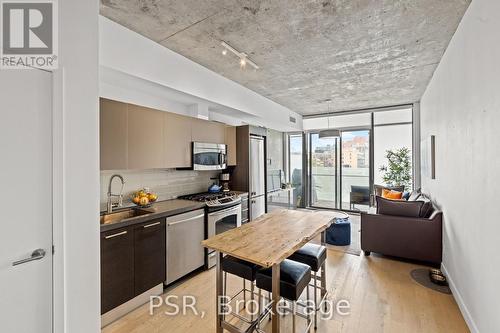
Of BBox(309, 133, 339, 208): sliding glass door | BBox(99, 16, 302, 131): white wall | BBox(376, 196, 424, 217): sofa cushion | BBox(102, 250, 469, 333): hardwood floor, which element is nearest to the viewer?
BBox(102, 250, 469, 333): hardwood floor

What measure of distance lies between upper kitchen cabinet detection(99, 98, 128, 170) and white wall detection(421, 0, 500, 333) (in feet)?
10.4

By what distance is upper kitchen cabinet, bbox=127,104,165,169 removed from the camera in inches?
97.7

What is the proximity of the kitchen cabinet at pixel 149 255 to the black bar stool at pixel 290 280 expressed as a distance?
4.12 ft

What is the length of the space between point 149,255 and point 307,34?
2.95 metres

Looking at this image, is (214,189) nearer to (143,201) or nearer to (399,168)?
(143,201)

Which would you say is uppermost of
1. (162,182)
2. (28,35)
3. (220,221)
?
(28,35)

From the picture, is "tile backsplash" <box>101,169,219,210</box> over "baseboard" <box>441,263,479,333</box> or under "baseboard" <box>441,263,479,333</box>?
over

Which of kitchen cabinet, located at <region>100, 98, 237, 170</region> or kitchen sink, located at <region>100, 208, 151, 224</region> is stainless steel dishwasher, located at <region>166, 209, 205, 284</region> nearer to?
kitchen sink, located at <region>100, 208, 151, 224</region>

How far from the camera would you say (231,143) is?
406 cm

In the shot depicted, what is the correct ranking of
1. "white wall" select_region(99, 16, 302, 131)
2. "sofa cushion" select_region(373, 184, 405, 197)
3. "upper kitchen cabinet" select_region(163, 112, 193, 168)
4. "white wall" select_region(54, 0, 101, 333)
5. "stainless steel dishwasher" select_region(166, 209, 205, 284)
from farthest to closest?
"sofa cushion" select_region(373, 184, 405, 197) < "upper kitchen cabinet" select_region(163, 112, 193, 168) < "stainless steel dishwasher" select_region(166, 209, 205, 284) < "white wall" select_region(99, 16, 302, 131) < "white wall" select_region(54, 0, 101, 333)

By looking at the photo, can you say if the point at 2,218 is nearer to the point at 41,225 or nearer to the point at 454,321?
the point at 41,225

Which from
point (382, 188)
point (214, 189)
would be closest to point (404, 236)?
point (382, 188)

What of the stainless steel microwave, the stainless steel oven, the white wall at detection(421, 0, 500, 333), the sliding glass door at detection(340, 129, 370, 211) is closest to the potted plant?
the sliding glass door at detection(340, 129, 370, 211)

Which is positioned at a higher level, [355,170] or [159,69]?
[159,69]
